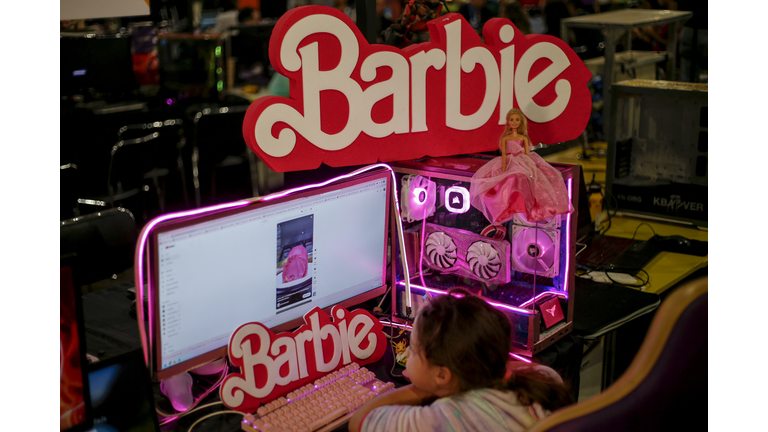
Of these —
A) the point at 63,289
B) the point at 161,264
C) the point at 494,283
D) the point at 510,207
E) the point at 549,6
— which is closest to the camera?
the point at 63,289

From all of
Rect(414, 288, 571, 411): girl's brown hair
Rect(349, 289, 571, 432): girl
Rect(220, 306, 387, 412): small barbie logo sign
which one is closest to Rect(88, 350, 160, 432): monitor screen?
Rect(220, 306, 387, 412): small barbie logo sign

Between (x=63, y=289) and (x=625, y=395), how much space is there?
2.77ft

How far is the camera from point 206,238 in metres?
1.23

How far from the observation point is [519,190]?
4.84ft

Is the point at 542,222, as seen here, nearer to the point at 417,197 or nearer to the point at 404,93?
the point at 417,197

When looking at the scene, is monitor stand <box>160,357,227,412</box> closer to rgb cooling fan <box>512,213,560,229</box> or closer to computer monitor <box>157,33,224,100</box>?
rgb cooling fan <box>512,213,560,229</box>

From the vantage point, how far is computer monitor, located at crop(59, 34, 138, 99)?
14.4 ft

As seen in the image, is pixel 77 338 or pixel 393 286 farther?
pixel 393 286

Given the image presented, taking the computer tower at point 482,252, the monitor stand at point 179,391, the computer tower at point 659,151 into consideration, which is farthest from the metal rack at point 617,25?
the monitor stand at point 179,391

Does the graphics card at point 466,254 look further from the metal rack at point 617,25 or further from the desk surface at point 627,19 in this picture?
the desk surface at point 627,19

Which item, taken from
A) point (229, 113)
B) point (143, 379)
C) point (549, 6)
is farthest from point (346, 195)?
point (549, 6)

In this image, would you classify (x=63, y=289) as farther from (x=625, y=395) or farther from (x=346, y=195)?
(x=625, y=395)

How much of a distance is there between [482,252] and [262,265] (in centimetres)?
55

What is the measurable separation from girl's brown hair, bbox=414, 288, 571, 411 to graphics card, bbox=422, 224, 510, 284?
1.40ft
